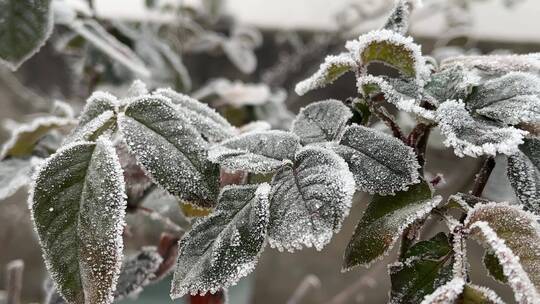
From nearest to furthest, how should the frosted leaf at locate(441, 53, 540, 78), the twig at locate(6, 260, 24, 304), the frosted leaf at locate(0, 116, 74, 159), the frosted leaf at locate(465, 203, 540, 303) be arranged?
the frosted leaf at locate(465, 203, 540, 303) → the frosted leaf at locate(441, 53, 540, 78) → the frosted leaf at locate(0, 116, 74, 159) → the twig at locate(6, 260, 24, 304)

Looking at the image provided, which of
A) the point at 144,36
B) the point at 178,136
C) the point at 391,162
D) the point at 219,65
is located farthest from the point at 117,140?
the point at 219,65

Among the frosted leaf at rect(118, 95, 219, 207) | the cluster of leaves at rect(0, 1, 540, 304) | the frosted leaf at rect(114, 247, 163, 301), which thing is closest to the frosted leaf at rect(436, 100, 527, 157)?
the cluster of leaves at rect(0, 1, 540, 304)

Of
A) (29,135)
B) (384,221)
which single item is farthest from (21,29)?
(384,221)

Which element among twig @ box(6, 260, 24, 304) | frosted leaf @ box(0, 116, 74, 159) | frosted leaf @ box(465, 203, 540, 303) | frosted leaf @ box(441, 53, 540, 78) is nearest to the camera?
frosted leaf @ box(465, 203, 540, 303)

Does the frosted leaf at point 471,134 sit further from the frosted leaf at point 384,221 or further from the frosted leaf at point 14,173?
the frosted leaf at point 14,173

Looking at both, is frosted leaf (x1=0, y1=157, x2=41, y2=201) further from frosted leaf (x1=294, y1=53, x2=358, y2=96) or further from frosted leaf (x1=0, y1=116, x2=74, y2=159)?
frosted leaf (x1=294, y1=53, x2=358, y2=96)

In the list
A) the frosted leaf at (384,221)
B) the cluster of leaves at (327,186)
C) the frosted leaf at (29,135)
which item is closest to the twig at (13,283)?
the frosted leaf at (29,135)
